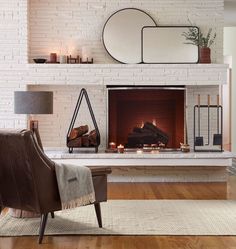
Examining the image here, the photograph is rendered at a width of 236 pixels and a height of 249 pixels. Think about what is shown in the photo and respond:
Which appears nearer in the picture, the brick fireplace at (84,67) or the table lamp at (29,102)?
the table lamp at (29,102)

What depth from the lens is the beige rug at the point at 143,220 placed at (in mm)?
4801

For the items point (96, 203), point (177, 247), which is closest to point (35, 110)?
point (96, 203)

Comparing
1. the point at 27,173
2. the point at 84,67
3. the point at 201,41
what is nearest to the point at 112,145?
the point at 84,67

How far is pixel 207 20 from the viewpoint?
25.0 feet

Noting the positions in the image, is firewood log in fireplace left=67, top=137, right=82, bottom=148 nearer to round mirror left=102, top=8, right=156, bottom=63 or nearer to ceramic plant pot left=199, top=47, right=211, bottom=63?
round mirror left=102, top=8, right=156, bottom=63

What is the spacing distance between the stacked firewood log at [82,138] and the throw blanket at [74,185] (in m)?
2.48

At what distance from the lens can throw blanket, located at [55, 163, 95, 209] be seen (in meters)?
4.56

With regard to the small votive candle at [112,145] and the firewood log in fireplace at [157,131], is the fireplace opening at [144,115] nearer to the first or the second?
the firewood log in fireplace at [157,131]

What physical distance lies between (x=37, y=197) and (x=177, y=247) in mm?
1139

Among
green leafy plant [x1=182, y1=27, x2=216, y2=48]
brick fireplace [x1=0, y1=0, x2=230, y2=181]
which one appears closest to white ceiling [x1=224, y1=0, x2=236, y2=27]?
brick fireplace [x1=0, y1=0, x2=230, y2=181]

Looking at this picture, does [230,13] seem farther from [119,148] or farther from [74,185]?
[74,185]

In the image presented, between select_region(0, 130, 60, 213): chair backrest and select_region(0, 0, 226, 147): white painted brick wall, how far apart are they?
2731 millimetres

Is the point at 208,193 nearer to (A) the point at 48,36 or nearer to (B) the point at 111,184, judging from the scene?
(B) the point at 111,184

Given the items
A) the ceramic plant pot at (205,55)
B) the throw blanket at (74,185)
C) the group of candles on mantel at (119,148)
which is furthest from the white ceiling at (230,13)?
the throw blanket at (74,185)
